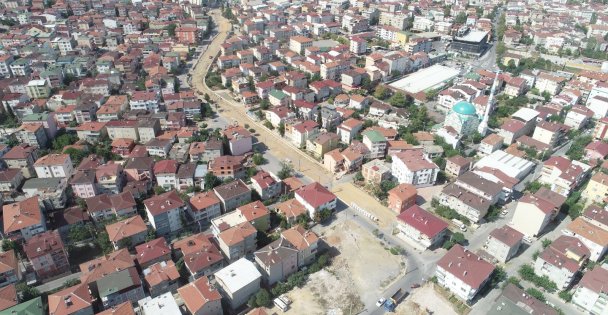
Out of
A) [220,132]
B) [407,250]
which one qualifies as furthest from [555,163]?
[220,132]

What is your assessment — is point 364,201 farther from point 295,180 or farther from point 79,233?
point 79,233

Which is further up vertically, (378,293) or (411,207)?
(411,207)

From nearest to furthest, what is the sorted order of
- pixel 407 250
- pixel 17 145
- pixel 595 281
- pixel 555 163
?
1. pixel 595 281
2. pixel 407 250
3. pixel 555 163
4. pixel 17 145

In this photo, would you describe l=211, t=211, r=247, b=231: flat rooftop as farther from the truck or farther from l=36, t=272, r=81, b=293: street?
the truck

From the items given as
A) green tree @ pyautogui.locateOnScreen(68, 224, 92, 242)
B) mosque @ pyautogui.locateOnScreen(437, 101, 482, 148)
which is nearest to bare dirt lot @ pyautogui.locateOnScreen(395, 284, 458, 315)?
mosque @ pyautogui.locateOnScreen(437, 101, 482, 148)

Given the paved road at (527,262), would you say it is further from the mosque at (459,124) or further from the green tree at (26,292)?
the green tree at (26,292)

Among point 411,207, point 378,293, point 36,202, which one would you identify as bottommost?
point 378,293

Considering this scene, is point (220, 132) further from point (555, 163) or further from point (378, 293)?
point (555, 163)
